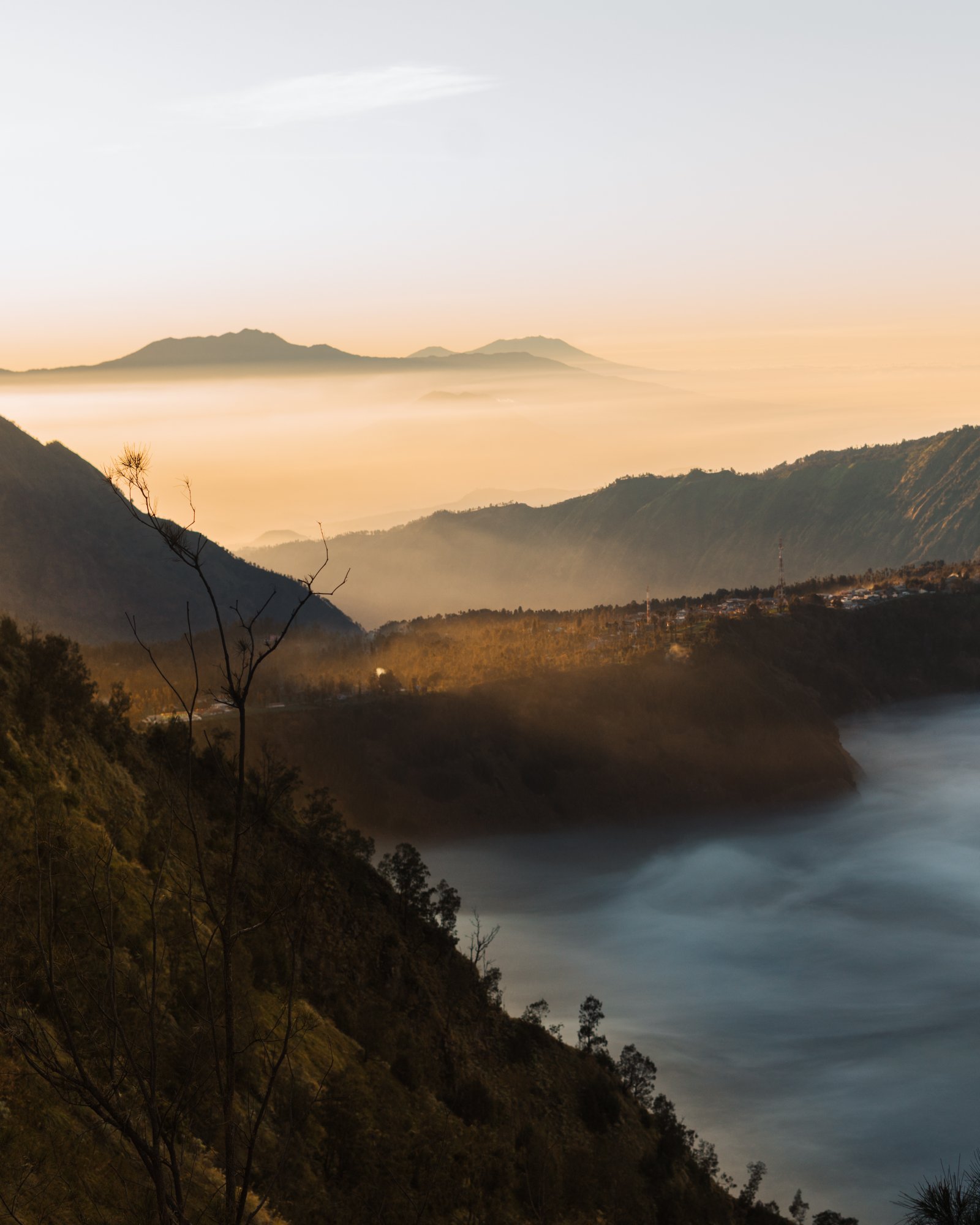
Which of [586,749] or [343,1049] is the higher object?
[343,1049]

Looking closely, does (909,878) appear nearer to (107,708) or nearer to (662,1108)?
(662,1108)

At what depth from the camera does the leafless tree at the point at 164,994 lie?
1108 cm

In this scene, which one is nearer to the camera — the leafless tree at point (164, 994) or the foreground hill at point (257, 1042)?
the leafless tree at point (164, 994)

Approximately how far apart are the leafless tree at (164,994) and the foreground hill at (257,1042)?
4.4 inches

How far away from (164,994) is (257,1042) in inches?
490

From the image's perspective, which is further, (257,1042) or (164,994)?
(164,994)

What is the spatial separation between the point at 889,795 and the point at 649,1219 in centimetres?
15013

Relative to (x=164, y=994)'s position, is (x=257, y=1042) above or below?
above

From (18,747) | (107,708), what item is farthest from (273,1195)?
(107,708)

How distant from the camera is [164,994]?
2778cm

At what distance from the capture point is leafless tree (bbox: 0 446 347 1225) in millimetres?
11078

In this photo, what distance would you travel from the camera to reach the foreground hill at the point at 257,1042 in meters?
18.6

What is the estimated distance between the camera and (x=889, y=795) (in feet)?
590

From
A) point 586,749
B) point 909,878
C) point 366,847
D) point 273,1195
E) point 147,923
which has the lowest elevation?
point 909,878
